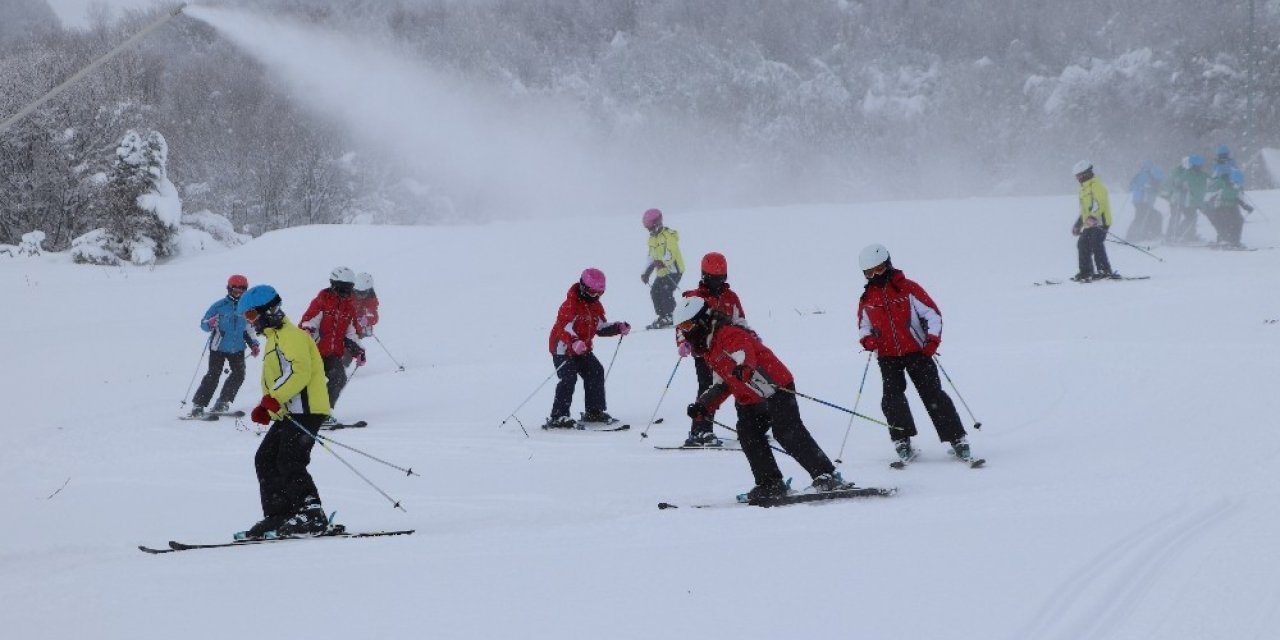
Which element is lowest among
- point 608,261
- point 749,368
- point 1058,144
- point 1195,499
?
point 1195,499

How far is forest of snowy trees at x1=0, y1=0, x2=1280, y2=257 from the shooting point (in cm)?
4575

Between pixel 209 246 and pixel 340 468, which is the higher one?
pixel 209 246

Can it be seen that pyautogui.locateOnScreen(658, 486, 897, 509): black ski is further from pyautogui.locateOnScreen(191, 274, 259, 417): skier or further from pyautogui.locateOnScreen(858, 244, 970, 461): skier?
pyautogui.locateOnScreen(191, 274, 259, 417): skier

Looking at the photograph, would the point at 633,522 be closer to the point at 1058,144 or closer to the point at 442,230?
the point at 442,230

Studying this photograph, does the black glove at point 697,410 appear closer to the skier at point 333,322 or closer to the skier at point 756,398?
the skier at point 756,398

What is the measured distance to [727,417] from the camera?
32.4 ft

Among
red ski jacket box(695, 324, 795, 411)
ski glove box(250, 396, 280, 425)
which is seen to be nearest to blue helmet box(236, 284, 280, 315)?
ski glove box(250, 396, 280, 425)

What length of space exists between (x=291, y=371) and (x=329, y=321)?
4.08 metres

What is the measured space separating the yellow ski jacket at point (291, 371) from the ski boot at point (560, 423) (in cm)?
343

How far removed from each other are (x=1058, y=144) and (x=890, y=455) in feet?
168

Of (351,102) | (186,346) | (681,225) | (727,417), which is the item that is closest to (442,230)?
(681,225)

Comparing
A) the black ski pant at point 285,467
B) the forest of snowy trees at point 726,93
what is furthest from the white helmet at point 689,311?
the forest of snowy trees at point 726,93

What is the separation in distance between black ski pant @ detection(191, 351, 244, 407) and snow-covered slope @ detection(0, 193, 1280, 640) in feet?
1.52

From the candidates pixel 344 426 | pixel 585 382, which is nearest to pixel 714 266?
pixel 585 382
